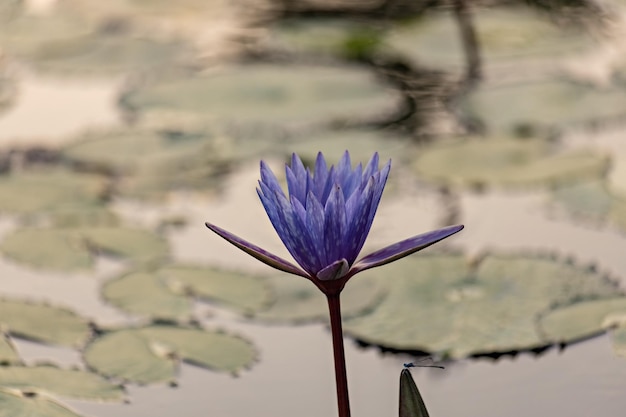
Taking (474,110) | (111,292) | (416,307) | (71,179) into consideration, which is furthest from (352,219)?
(474,110)

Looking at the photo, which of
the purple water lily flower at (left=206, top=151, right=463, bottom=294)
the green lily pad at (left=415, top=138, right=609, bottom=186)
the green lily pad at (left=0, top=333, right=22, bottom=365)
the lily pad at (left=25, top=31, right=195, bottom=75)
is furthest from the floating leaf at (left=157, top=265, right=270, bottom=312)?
the lily pad at (left=25, top=31, right=195, bottom=75)

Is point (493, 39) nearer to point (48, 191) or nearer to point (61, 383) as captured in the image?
point (48, 191)

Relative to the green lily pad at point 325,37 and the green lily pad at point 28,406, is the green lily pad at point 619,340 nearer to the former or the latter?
the green lily pad at point 28,406

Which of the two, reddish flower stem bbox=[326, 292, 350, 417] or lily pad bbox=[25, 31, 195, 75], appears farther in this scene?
lily pad bbox=[25, 31, 195, 75]

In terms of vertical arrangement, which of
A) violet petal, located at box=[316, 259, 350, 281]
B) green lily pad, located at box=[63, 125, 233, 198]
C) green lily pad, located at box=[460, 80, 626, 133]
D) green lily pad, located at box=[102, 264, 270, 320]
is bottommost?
violet petal, located at box=[316, 259, 350, 281]

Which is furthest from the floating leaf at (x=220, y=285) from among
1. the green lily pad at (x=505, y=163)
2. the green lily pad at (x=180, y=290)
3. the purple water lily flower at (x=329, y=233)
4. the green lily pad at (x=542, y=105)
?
the green lily pad at (x=542, y=105)

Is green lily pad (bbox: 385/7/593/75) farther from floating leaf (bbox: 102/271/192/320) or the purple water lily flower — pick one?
the purple water lily flower

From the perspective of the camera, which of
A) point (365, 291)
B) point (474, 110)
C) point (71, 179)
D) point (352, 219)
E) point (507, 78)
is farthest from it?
point (507, 78)

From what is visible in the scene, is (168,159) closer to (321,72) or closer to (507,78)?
(321,72)
